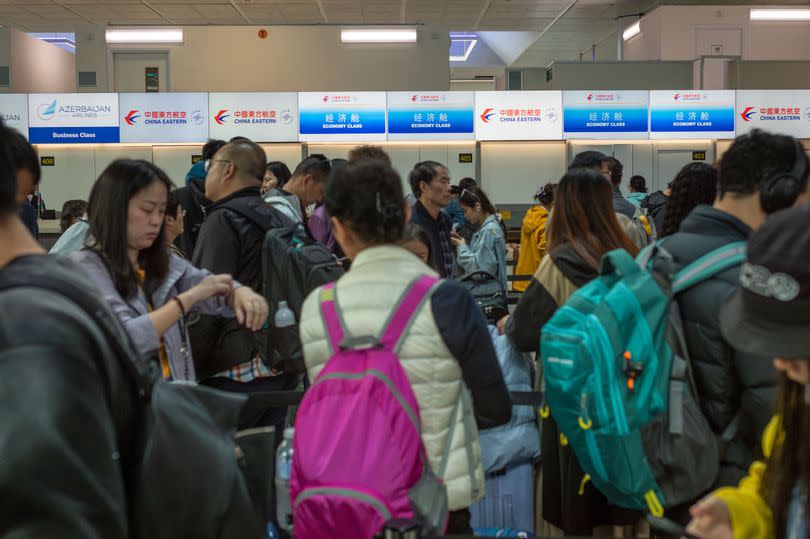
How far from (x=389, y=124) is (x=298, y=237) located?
937 centimetres

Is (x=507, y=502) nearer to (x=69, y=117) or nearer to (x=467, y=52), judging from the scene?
(x=69, y=117)

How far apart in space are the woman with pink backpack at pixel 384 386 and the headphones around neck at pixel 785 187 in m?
0.86

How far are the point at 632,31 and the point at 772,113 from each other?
4352 mm

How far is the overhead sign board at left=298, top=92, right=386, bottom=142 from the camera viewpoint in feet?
40.0

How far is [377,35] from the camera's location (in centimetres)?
1284

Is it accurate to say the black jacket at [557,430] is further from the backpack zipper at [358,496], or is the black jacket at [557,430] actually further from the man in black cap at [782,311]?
the man in black cap at [782,311]

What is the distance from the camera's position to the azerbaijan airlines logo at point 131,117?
12125 millimetres

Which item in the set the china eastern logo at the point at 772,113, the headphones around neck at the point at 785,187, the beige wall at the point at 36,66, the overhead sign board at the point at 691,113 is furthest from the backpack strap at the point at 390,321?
the beige wall at the point at 36,66

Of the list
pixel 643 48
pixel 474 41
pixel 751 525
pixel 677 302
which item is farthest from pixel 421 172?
pixel 474 41

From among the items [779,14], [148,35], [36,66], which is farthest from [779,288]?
[779,14]

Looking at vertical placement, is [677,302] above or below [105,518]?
above

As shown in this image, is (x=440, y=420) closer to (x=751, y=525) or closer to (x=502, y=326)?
(x=751, y=525)

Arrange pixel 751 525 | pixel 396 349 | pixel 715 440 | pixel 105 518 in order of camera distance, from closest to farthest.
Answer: pixel 105 518, pixel 751 525, pixel 396 349, pixel 715 440

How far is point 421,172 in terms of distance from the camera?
5.12m
